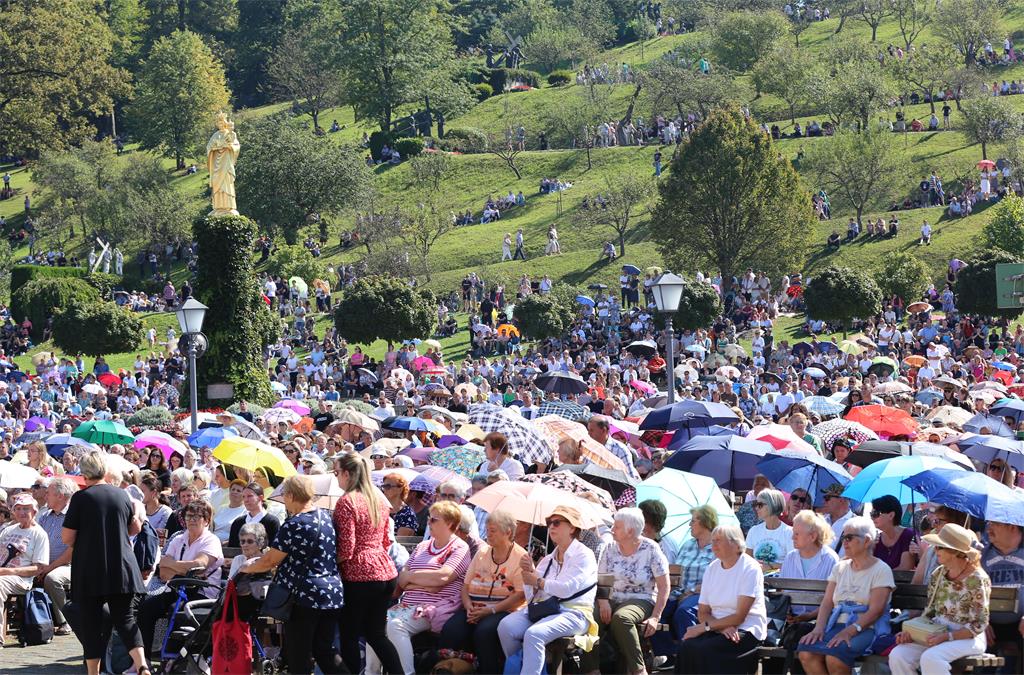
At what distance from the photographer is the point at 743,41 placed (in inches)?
3219

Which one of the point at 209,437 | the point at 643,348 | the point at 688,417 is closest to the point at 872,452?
the point at 688,417

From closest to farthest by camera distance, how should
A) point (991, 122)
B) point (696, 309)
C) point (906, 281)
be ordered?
point (696, 309)
point (906, 281)
point (991, 122)

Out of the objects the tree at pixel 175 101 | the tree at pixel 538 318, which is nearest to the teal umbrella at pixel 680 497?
the tree at pixel 538 318

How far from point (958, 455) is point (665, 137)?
59.4 meters

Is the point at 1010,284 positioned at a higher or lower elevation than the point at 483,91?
lower

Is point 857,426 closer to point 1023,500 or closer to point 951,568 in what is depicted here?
point 1023,500

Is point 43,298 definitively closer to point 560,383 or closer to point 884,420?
point 560,383

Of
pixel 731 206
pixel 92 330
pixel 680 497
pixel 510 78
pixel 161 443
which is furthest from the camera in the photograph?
pixel 510 78

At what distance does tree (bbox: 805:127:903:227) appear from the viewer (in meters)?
58.1

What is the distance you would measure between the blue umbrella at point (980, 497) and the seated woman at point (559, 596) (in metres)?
2.35

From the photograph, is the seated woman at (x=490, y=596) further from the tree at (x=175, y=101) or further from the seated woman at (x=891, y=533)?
the tree at (x=175, y=101)

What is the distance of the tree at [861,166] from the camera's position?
58.1 metres

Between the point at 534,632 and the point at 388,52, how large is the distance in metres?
77.3

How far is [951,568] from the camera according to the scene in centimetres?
853
